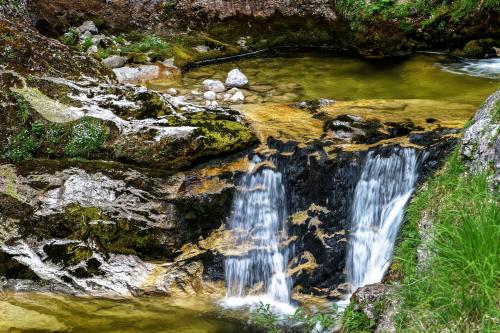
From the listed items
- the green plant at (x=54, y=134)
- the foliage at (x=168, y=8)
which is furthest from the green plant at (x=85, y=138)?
the foliage at (x=168, y=8)

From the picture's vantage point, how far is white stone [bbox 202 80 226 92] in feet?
31.2

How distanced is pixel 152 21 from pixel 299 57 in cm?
360

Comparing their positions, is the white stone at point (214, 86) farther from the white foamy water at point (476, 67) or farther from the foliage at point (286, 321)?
the foliage at point (286, 321)

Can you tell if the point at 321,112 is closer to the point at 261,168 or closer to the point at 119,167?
the point at 261,168

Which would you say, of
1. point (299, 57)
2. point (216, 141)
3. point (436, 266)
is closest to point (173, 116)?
point (216, 141)

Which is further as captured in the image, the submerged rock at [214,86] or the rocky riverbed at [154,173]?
the submerged rock at [214,86]

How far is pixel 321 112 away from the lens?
708 cm

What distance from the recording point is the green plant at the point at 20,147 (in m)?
5.91

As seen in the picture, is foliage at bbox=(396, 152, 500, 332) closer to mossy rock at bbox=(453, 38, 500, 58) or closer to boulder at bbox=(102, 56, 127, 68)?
mossy rock at bbox=(453, 38, 500, 58)

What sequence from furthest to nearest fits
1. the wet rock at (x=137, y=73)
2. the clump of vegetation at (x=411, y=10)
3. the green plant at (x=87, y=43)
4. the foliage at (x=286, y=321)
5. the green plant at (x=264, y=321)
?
the green plant at (x=87, y=43) < the clump of vegetation at (x=411, y=10) < the wet rock at (x=137, y=73) < the green plant at (x=264, y=321) < the foliage at (x=286, y=321)

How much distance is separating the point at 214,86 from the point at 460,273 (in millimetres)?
7006

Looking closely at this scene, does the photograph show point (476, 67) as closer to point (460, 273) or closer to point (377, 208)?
point (377, 208)

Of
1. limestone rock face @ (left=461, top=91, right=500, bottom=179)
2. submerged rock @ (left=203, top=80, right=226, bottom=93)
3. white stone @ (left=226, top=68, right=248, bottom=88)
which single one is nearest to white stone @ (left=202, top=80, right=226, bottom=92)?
submerged rock @ (left=203, top=80, right=226, bottom=93)

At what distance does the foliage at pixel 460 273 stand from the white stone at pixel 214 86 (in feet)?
20.2
